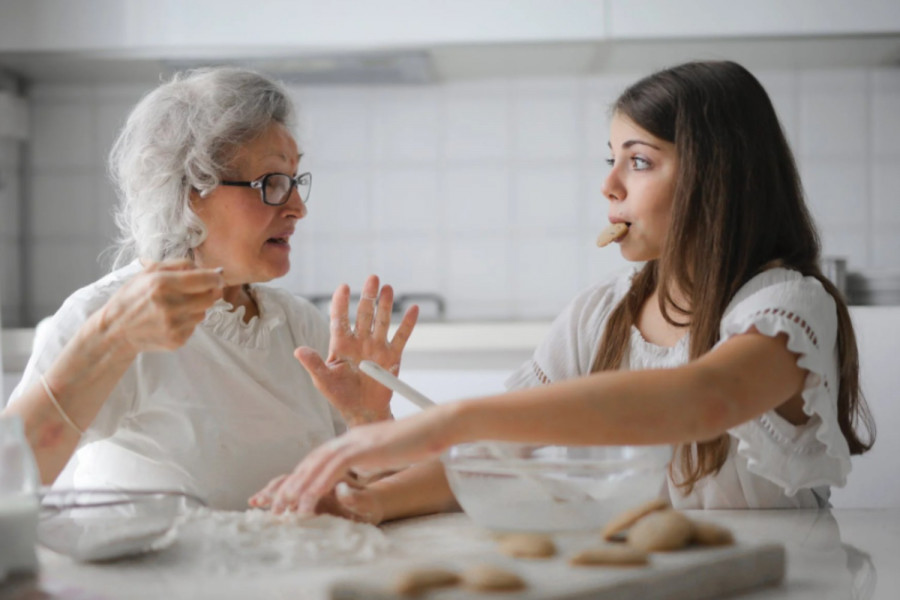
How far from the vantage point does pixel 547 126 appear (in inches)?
138

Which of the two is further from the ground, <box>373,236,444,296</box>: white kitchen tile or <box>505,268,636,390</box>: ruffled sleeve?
<box>373,236,444,296</box>: white kitchen tile

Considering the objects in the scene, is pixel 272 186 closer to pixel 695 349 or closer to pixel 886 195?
pixel 695 349

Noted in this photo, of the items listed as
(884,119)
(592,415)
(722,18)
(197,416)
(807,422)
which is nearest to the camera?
(592,415)

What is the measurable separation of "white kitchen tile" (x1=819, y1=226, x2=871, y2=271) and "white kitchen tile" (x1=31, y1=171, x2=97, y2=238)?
266 centimetres

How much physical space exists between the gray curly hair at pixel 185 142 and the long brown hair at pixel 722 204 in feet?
2.08

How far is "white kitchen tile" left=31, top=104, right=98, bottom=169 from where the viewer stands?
11.5 ft

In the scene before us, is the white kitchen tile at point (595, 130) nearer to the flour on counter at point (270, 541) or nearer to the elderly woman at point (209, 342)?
the elderly woman at point (209, 342)

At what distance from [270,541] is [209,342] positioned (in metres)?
0.75

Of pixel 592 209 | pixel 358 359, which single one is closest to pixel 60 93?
pixel 592 209

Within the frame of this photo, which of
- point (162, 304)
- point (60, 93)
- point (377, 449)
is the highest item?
point (60, 93)

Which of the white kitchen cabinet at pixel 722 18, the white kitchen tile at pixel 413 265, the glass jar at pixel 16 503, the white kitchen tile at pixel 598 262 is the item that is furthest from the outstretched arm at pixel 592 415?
the white kitchen tile at pixel 413 265

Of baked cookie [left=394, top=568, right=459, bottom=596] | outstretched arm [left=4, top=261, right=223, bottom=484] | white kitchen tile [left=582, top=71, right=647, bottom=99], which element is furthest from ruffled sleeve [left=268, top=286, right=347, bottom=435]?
white kitchen tile [left=582, top=71, right=647, bottom=99]

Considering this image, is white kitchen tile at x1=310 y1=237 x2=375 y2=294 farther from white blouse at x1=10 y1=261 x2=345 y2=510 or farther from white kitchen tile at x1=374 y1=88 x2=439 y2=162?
white blouse at x1=10 y1=261 x2=345 y2=510

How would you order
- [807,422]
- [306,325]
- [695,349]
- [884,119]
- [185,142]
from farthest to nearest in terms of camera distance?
[884,119]
[306,325]
[185,142]
[695,349]
[807,422]
